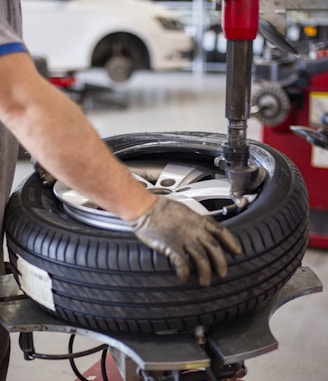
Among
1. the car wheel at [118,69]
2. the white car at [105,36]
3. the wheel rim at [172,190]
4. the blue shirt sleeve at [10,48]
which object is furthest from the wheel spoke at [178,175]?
the car wheel at [118,69]

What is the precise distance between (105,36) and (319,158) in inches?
152

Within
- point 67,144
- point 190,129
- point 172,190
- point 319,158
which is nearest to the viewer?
point 67,144

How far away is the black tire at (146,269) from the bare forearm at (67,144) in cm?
10

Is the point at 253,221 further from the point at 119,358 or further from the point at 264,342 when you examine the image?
the point at 119,358

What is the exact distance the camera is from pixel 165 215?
87 centimetres

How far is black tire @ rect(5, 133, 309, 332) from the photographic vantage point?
2.92ft

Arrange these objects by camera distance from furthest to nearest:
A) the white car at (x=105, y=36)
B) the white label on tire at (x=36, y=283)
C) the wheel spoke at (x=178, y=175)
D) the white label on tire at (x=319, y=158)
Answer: the white car at (x=105, y=36) → the white label on tire at (x=319, y=158) → the wheel spoke at (x=178, y=175) → the white label on tire at (x=36, y=283)

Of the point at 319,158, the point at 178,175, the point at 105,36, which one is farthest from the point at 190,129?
the point at 178,175

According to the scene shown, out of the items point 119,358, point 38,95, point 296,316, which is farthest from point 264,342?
point 296,316

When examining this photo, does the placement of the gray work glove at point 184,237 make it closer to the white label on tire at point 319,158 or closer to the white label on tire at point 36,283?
the white label on tire at point 36,283

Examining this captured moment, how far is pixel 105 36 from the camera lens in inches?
244

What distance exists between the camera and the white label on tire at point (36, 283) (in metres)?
0.95

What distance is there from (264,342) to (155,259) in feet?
0.66

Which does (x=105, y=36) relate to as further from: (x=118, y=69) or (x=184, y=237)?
(x=184, y=237)
